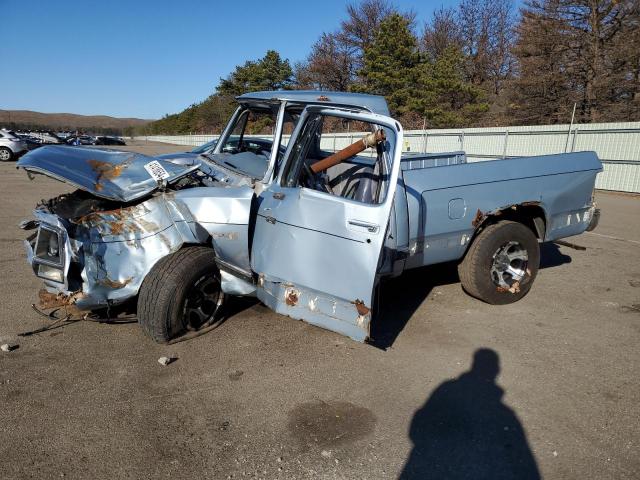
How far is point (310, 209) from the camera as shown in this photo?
367cm

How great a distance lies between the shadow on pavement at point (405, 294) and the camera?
4.38 meters

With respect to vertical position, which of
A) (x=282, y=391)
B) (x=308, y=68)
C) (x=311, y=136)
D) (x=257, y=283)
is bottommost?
(x=282, y=391)

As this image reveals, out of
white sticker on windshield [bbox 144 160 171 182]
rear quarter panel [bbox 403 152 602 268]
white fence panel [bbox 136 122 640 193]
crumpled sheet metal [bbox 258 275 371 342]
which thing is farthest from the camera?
white fence panel [bbox 136 122 640 193]

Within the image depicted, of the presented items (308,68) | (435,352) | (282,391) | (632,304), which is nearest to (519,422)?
(435,352)

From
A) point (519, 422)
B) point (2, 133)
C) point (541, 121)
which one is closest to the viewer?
point (519, 422)

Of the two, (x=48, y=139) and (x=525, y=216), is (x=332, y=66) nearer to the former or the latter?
(x=48, y=139)

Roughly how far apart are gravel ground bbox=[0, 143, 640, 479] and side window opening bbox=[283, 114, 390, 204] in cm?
134

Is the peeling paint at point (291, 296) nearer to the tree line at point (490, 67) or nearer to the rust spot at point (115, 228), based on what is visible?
the rust spot at point (115, 228)

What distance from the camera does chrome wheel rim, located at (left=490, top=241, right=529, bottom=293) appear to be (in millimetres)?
4961

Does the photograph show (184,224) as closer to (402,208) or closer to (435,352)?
(402,208)

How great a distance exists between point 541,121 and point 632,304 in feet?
85.6

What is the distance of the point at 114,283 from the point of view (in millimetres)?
3775

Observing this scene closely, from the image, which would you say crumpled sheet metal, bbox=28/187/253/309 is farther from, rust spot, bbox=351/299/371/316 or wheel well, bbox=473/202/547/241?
wheel well, bbox=473/202/547/241

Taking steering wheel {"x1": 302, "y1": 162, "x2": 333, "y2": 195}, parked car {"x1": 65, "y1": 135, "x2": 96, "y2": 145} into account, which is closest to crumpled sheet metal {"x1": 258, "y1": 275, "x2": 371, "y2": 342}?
steering wheel {"x1": 302, "y1": 162, "x2": 333, "y2": 195}
